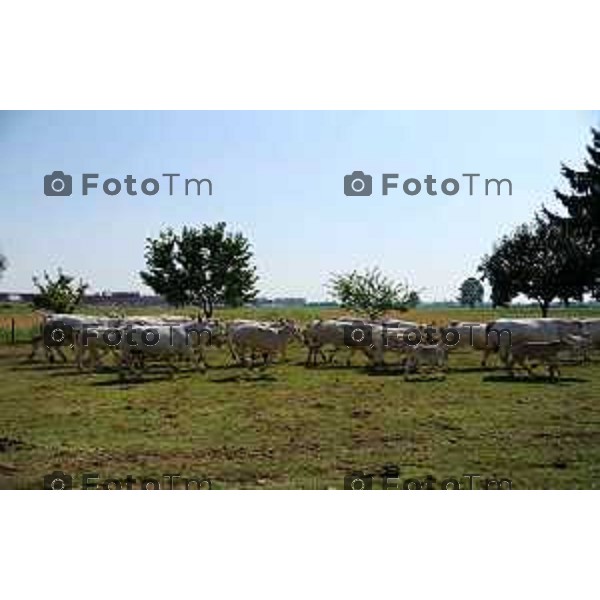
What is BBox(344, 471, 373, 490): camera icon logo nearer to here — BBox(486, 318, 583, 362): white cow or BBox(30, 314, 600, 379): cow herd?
BBox(30, 314, 600, 379): cow herd

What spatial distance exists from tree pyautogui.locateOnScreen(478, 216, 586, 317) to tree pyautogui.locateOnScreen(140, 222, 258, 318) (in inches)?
139

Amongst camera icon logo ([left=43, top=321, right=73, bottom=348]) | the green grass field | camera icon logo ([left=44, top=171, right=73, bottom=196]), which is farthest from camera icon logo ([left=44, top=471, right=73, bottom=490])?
camera icon logo ([left=43, top=321, right=73, bottom=348])

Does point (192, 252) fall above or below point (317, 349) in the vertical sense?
above

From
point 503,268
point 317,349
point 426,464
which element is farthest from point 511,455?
point 317,349

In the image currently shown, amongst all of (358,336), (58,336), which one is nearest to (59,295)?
(58,336)

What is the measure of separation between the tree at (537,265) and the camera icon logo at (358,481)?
4.32m

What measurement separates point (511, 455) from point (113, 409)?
5.42 m

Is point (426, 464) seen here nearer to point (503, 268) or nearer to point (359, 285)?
point (503, 268)

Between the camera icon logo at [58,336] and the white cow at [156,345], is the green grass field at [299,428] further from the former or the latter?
the camera icon logo at [58,336]

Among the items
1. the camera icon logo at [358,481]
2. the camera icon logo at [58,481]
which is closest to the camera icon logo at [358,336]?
the camera icon logo at [358,481]

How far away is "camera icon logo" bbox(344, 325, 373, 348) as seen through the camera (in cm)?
1647

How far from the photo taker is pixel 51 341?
1733 centimetres

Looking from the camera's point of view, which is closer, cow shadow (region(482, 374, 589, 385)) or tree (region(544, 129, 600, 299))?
tree (region(544, 129, 600, 299))

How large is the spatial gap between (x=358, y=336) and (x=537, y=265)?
4.49 metres
